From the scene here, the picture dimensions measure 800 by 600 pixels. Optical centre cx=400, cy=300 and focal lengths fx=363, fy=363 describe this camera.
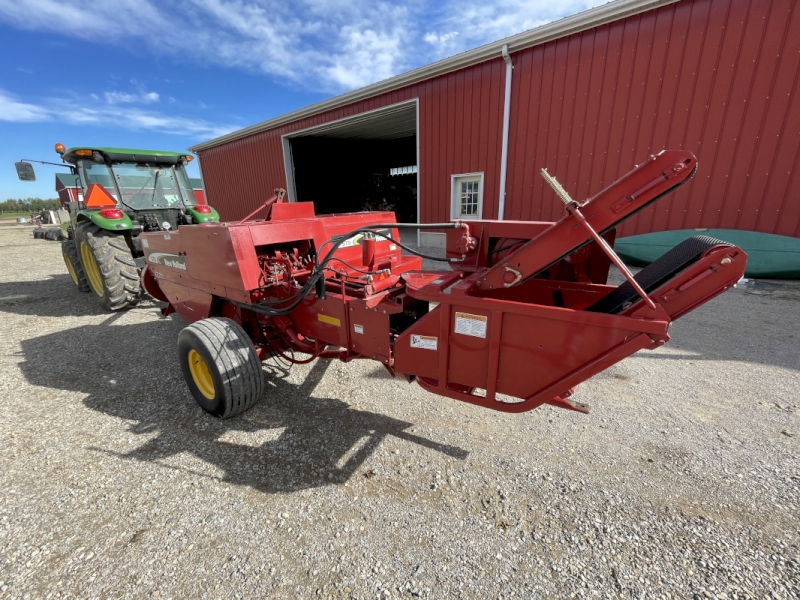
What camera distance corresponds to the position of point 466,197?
357 inches

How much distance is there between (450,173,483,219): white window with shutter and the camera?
28.5 ft

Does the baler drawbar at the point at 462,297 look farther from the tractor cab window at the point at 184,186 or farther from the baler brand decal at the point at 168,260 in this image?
the tractor cab window at the point at 184,186

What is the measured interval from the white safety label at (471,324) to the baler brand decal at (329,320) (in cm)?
84

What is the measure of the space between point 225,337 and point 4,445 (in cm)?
159

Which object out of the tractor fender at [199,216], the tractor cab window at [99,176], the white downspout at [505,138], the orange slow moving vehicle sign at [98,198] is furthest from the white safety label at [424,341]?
the white downspout at [505,138]

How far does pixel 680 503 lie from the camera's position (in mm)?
1896

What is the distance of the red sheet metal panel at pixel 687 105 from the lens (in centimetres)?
562

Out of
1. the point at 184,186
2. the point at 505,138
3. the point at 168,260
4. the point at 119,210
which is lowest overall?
the point at 168,260

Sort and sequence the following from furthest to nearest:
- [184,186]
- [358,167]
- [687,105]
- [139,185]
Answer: [358,167], [184,186], [687,105], [139,185]

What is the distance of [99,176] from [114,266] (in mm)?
1776

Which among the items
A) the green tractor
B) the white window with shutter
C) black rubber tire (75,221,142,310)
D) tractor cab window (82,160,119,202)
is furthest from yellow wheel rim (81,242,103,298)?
the white window with shutter

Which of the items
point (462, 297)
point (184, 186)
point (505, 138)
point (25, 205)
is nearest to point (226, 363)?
point (462, 297)

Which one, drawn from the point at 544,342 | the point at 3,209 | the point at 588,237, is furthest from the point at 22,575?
the point at 3,209

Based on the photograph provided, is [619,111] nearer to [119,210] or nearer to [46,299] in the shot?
[119,210]
